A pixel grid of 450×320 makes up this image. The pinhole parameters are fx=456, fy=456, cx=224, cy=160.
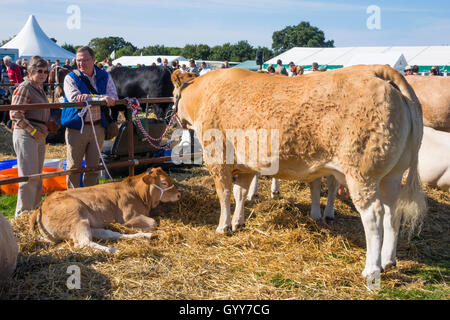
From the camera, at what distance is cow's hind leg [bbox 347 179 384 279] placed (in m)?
3.83

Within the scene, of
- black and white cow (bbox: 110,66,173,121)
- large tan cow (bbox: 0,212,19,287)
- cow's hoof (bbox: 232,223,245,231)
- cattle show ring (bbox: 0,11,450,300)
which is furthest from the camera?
black and white cow (bbox: 110,66,173,121)

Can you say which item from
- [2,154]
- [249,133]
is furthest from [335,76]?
[2,154]

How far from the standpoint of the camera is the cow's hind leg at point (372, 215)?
3832 millimetres

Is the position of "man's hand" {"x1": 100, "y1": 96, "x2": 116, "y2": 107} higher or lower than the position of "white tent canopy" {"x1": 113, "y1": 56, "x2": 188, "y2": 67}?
lower

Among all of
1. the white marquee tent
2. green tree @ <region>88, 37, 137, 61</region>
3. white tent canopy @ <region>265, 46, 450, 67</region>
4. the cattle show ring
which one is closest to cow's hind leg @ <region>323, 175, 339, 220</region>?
the cattle show ring

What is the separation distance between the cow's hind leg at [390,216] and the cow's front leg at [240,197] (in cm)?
161

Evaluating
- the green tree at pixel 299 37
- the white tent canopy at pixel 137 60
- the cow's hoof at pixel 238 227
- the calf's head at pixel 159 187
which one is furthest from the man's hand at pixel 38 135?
the green tree at pixel 299 37

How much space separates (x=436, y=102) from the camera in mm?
9000

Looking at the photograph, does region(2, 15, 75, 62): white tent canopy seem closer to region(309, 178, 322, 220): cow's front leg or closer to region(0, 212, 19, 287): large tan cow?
region(309, 178, 322, 220): cow's front leg

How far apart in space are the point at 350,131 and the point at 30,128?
343 centimetres

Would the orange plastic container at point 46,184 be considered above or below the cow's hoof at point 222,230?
above

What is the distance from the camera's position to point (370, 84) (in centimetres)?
386

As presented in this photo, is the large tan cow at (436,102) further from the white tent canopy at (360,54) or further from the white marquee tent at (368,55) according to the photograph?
the white tent canopy at (360,54)
